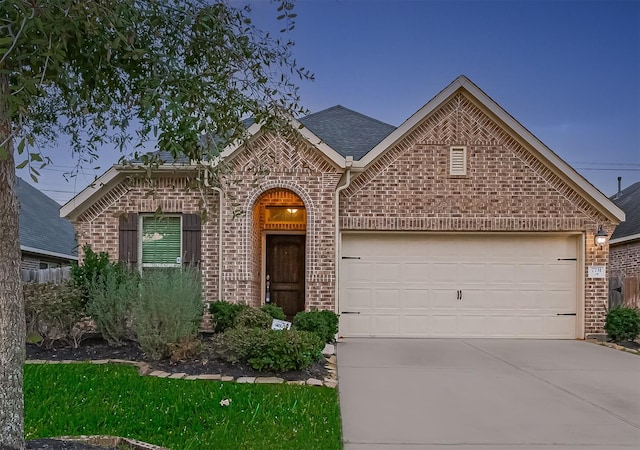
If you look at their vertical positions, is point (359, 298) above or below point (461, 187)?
below

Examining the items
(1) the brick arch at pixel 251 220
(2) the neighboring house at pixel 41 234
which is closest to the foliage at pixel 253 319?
(1) the brick arch at pixel 251 220

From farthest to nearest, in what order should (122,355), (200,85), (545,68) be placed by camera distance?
(545,68), (122,355), (200,85)

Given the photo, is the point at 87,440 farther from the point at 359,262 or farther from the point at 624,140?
the point at 624,140

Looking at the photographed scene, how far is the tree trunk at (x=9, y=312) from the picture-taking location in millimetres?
3027

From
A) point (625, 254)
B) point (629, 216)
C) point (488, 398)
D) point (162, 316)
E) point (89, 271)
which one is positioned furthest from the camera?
point (629, 216)

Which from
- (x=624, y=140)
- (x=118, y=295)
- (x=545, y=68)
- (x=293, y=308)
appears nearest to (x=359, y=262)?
(x=293, y=308)

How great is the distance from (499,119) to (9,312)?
32.8ft

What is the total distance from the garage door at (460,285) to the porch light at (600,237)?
0.42m

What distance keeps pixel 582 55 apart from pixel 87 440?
719 inches

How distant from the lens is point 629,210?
1845 cm

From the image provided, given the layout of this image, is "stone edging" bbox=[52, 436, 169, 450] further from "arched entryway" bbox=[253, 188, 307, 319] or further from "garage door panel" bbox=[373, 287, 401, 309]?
"arched entryway" bbox=[253, 188, 307, 319]

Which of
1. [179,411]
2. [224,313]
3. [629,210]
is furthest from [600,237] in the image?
[179,411]

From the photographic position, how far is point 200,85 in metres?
3.52

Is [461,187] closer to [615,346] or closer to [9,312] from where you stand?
[615,346]
